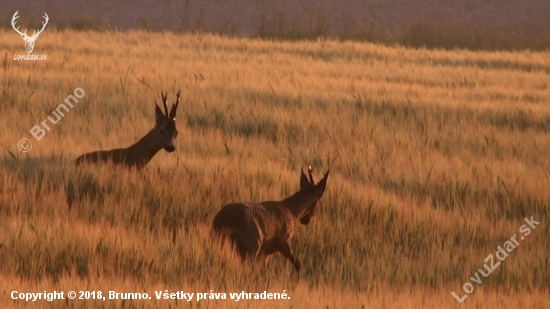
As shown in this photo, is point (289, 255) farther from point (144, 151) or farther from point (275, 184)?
point (144, 151)

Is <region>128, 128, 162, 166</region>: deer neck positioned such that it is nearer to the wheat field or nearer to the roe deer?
the roe deer

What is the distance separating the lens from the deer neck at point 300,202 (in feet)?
19.2

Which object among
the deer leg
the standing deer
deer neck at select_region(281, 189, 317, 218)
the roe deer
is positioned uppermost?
the roe deer

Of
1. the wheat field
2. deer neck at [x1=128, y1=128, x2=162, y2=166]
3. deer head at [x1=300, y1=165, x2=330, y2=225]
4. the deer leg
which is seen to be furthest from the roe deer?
the deer leg

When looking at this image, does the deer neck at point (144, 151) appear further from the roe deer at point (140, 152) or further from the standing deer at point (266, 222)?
the standing deer at point (266, 222)

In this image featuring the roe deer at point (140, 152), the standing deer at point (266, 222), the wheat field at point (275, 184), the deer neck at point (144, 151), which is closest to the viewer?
the standing deer at point (266, 222)

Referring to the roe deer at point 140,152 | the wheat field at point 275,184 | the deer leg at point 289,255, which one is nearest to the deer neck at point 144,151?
the roe deer at point 140,152

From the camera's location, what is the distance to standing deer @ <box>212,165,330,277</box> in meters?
5.30

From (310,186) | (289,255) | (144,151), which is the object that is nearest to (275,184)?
(144,151)

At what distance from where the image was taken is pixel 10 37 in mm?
16547

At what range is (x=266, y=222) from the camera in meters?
5.46

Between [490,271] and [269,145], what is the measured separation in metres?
3.44

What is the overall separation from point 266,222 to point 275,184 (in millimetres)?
2005

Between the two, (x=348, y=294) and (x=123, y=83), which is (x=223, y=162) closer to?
(x=348, y=294)
